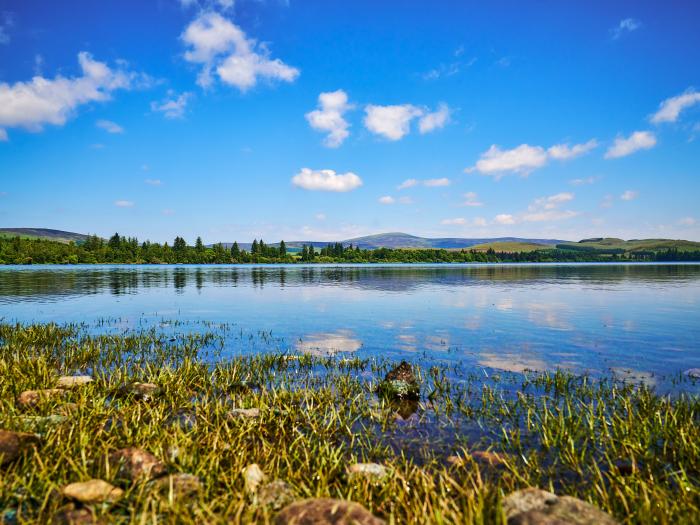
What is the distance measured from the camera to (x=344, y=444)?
1205cm

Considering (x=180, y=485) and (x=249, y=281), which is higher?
(x=180, y=485)

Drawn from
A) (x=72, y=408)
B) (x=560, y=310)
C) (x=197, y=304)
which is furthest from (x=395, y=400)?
(x=197, y=304)

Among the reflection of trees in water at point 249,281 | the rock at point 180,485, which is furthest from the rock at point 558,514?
the reflection of trees in water at point 249,281

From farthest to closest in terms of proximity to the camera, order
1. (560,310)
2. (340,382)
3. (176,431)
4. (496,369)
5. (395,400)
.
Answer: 1. (560,310)
2. (496,369)
3. (340,382)
4. (395,400)
5. (176,431)

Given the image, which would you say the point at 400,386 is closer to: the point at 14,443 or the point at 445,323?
the point at 14,443

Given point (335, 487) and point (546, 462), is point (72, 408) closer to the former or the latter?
point (335, 487)

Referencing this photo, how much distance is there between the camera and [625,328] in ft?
115

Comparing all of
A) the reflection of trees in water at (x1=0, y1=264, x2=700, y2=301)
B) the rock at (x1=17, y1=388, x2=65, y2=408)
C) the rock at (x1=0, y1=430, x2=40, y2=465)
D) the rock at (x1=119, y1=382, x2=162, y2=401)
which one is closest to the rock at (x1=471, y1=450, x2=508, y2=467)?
the rock at (x1=0, y1=430, x2=40, y2=465)

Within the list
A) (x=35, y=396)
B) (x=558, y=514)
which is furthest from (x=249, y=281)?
(x=558, y=514)

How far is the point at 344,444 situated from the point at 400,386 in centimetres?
527

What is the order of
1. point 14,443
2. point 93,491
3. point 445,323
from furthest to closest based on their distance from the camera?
point 445,323
point 14,443
point 93,491

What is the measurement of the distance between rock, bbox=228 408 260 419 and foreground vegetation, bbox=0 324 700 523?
0.12 m

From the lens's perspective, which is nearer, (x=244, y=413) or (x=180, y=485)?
(x=180, y=485)

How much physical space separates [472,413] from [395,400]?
3.01 meters
